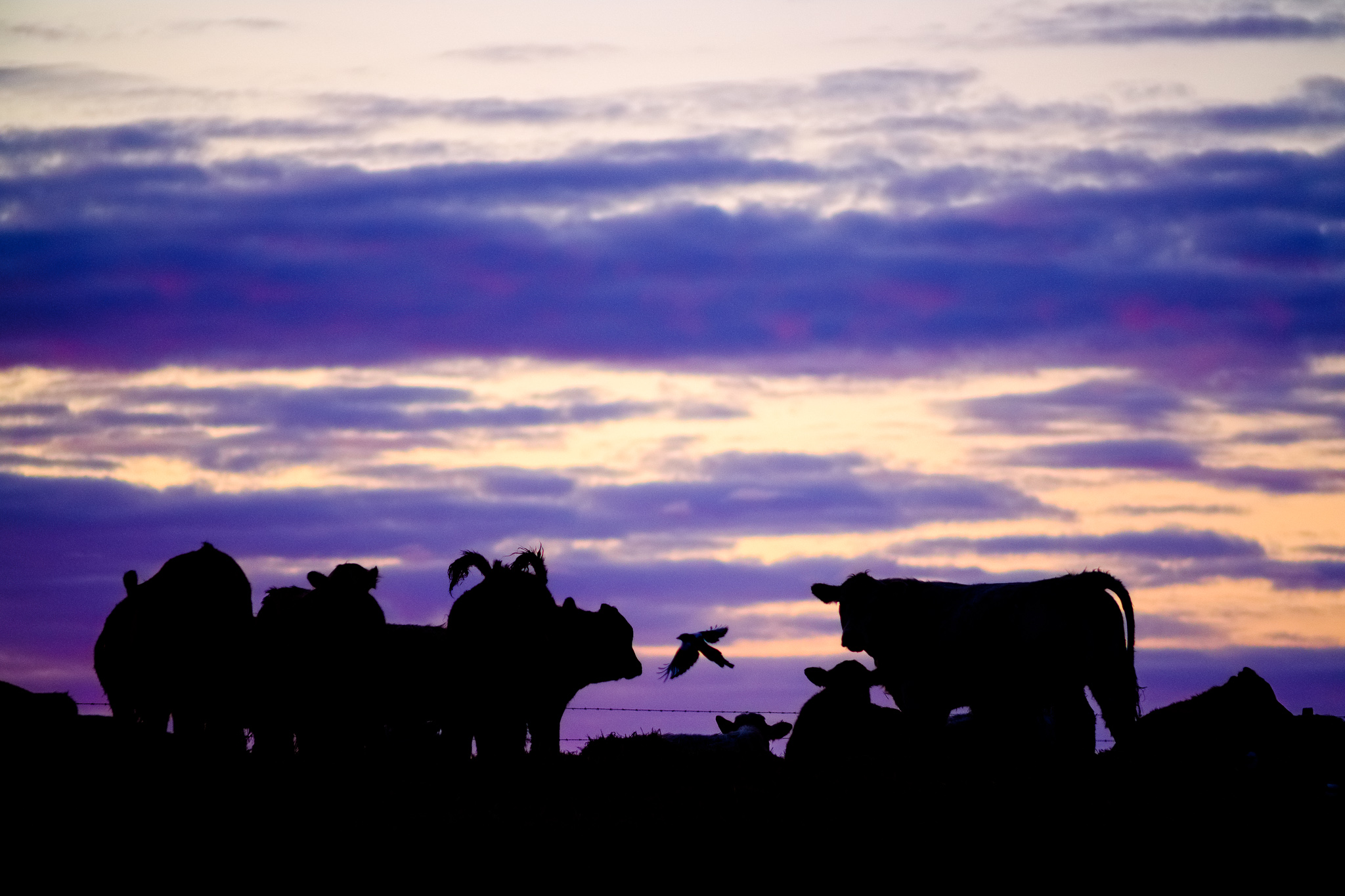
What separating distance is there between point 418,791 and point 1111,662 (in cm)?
850

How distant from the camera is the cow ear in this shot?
2365 cm

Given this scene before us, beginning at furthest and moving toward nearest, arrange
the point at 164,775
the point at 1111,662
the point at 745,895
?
1. the point at 1111,662
2. the point at 164,775
3. the point at 745,895

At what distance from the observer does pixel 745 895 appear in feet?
40.5

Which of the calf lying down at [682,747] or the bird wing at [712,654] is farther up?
the bird wing at [712,654]

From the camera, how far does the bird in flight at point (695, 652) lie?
27.3 meters

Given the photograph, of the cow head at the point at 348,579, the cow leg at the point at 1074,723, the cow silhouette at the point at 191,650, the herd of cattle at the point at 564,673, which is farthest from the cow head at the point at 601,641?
the cow leg at the point at 1074,723

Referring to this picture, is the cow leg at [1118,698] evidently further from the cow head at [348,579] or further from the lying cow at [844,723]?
the cow head at [348,579]

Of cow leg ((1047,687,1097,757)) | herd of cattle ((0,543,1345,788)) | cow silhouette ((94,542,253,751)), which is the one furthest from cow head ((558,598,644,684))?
cow leg ((1047,687,1097,757))

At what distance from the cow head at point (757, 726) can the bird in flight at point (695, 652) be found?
964 millimetres

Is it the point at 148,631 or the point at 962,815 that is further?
the point at 148,631

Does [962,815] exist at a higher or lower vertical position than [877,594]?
lower

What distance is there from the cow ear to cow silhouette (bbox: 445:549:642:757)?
4080mm

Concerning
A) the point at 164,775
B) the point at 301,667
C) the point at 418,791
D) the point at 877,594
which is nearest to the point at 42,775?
the point at 164,775

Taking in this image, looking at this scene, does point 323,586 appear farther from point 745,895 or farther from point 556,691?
point 745,895
